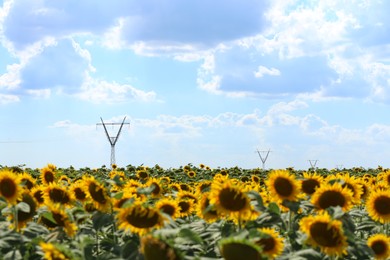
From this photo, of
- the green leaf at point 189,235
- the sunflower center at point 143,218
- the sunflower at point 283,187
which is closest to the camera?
the green leaf at point 189,235

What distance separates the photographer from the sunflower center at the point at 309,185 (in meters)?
7.78

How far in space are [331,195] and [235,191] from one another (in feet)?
4.77

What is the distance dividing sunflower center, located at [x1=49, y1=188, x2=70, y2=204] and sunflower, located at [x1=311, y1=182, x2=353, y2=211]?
294 centimetres

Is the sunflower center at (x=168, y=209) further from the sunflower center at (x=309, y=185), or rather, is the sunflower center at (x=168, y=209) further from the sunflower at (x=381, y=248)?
the sunflower at (x=381, y=248)

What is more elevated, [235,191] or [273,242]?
[235,191]

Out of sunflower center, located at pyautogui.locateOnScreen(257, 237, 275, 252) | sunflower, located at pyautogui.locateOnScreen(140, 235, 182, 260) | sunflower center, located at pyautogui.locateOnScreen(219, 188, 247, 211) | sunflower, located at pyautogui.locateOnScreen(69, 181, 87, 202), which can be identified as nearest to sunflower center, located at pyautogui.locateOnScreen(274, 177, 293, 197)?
sunflower center, located at pyautogui.locateOnScreen(219, 188, 247, 211)

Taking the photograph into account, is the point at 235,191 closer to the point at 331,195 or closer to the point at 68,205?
the point at 331,195

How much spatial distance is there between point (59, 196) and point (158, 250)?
10.6 feet

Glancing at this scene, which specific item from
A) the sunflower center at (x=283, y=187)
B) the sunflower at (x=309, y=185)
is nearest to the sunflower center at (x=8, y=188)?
the sunflower center at (x=283, y=187)

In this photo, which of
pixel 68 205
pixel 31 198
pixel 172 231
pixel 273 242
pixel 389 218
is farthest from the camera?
pixel 389 218

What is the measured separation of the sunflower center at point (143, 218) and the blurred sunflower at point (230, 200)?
0.91 metres

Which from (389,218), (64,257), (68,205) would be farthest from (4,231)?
(389,218)

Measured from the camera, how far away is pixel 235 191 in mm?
6055

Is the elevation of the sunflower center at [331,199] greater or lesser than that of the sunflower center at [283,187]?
lesser
